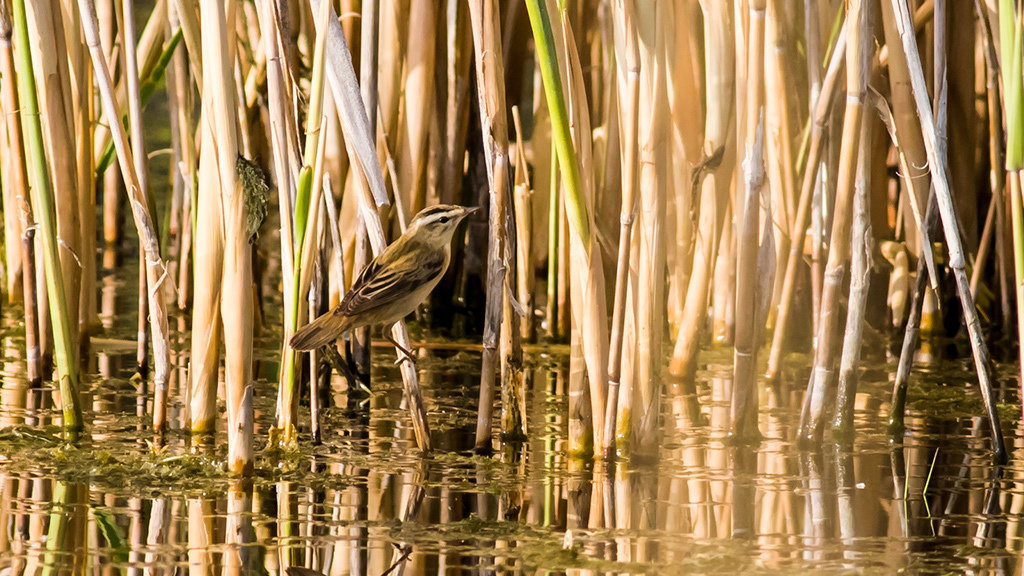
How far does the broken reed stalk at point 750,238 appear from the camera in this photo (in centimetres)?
284

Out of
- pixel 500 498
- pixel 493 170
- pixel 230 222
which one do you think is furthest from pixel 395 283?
pixel 500 498

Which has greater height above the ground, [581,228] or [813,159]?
[813,159]

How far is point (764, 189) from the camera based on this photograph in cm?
316

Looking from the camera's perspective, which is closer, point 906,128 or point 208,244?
point 208,244

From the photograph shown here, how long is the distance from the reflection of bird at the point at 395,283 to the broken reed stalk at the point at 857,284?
1.08 meters

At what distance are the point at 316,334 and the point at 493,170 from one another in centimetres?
62

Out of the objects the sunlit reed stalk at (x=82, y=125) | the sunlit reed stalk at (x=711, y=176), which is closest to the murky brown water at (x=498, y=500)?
the sunlit reed stalk at (x=711, y=176)

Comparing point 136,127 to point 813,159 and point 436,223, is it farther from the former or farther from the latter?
point 813,159

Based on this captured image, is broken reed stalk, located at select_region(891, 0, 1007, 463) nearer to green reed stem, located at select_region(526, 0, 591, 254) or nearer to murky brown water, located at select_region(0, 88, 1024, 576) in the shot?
murky brown water, located at select_region(0, 88, 1024, 576)

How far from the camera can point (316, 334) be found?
278cm

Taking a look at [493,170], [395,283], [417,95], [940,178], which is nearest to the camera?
[940,178]

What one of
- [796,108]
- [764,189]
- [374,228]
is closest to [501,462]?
[374,228]

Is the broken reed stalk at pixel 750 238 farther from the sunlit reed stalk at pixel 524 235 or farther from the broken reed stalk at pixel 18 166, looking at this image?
the broken reed stalk at pixel 18 166

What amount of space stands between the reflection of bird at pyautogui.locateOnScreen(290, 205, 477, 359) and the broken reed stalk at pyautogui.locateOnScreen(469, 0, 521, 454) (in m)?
0.23
